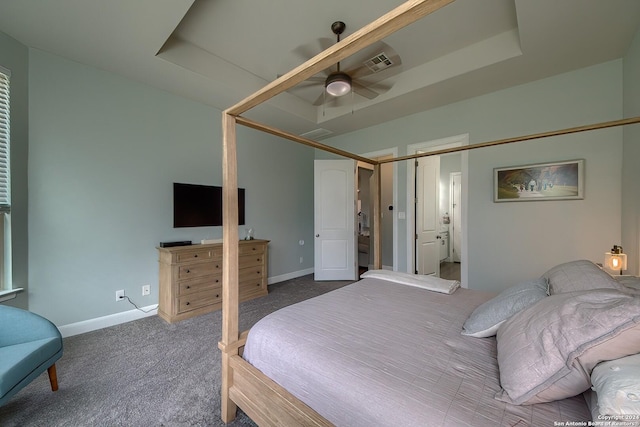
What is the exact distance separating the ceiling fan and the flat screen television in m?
1.98

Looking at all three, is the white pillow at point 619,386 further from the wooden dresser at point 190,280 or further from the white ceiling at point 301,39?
the wooden dresser at point 190,280

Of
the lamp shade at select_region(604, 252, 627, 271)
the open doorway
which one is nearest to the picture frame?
the lamp shade at select_region(604, 252, 627, 271)

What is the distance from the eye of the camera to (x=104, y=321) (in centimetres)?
255

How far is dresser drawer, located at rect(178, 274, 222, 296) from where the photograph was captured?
8.98 feet

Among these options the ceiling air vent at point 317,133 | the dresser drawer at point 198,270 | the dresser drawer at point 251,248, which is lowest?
the dresser drawer at point 198,270

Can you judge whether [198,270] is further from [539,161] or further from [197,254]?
[539,161]

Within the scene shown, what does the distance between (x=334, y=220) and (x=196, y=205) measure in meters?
2.27

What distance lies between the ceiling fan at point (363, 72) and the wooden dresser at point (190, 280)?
2.29 metres

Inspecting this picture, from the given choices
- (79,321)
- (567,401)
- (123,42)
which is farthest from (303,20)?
(79,321)

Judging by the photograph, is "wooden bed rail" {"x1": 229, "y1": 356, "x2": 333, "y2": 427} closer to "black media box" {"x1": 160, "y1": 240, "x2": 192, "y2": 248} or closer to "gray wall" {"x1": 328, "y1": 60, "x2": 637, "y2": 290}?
"black media box" {"x1": 160, "y1": 240, "x2": 192, "y2": 248}

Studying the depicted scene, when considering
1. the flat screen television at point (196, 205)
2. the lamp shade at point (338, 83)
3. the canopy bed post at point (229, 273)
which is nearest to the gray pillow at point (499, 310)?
the canopy bed post at point (229, 273)

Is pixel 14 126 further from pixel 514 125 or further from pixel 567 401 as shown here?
pixel 514 125

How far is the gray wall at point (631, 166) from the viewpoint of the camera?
1.97 metres

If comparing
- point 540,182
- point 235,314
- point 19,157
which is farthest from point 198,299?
point 540,182
